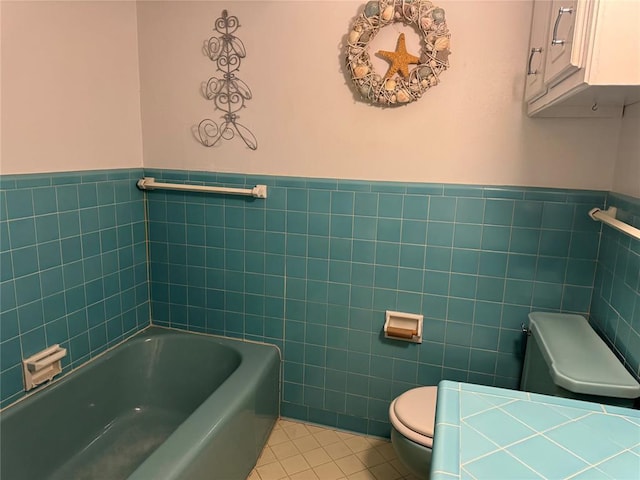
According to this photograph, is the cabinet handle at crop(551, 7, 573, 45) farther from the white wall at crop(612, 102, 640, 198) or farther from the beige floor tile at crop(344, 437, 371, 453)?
the beige floor tile at crop(344, 437, 371, 453)

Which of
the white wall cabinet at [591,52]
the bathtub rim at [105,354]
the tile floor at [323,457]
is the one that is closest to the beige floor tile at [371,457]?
the tile floor at [323,457]

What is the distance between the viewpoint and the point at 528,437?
3.22 feet

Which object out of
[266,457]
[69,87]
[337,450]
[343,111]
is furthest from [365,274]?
[69,87]

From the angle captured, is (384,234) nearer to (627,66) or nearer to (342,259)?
(342,259)

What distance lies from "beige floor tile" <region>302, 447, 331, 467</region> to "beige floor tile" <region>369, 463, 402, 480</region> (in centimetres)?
21

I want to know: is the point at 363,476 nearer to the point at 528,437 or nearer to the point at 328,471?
the point at 328,471

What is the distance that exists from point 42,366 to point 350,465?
52.6 inches

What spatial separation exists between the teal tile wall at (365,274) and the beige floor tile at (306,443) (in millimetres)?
118

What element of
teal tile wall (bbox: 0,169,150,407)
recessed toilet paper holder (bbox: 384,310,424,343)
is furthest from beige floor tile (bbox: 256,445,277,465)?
teal tile wall (bbox: 0,169,150,407)

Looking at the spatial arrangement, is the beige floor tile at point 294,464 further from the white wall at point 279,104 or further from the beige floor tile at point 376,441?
the white wall at point 279,104

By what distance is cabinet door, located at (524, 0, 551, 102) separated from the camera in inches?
59.2

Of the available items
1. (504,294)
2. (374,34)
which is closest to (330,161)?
(374,34)

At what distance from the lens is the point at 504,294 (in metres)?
1.94

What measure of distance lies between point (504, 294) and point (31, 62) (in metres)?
2.05
